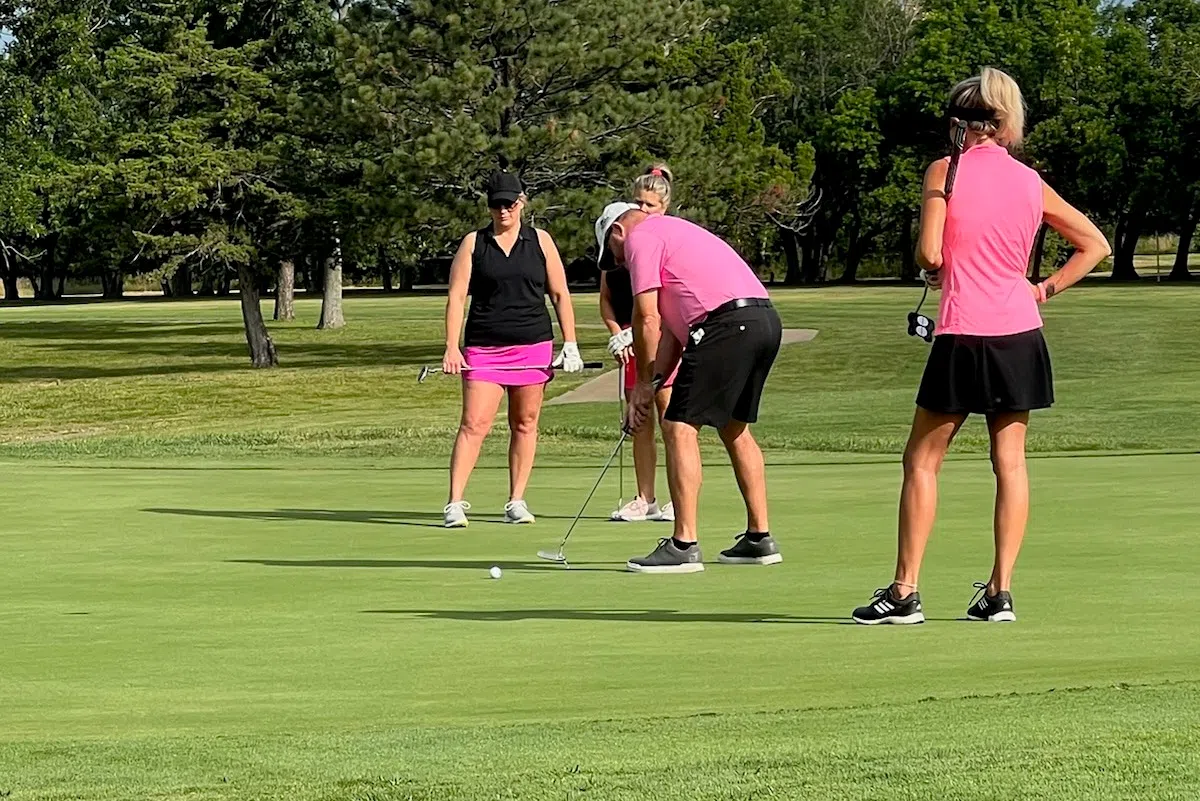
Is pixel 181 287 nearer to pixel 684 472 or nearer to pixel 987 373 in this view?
pixel 684 472

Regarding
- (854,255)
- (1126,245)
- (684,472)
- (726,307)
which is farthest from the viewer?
(854,255)

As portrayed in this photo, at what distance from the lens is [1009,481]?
7.14m

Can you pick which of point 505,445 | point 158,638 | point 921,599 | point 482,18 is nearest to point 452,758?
point 158,638

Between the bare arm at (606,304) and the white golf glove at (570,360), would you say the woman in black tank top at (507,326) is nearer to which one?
the white golf glove at (570,360)

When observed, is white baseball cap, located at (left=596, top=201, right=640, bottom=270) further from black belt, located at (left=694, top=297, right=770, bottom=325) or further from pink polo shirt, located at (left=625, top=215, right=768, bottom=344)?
black belt, located at (left=694, top=297, right=770, bottom=325)

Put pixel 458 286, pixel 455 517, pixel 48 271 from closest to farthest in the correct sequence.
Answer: pixel 455 517, pixel 458 286, pixel 48 271

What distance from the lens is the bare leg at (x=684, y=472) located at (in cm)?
878

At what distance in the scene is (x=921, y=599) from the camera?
24.6ft

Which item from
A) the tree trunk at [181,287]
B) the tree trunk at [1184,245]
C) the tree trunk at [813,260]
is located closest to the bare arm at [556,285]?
the tree trunk at [1184,245]

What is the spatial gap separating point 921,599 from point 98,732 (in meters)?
3.51

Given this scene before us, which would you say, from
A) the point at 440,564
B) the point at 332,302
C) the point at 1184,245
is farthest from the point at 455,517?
the point at 1184,245

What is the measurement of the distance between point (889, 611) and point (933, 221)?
54.6 inches

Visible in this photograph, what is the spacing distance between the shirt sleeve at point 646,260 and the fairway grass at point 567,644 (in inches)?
53.2

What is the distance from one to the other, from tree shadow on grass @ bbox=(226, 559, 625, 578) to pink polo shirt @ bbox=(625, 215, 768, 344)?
115cm
